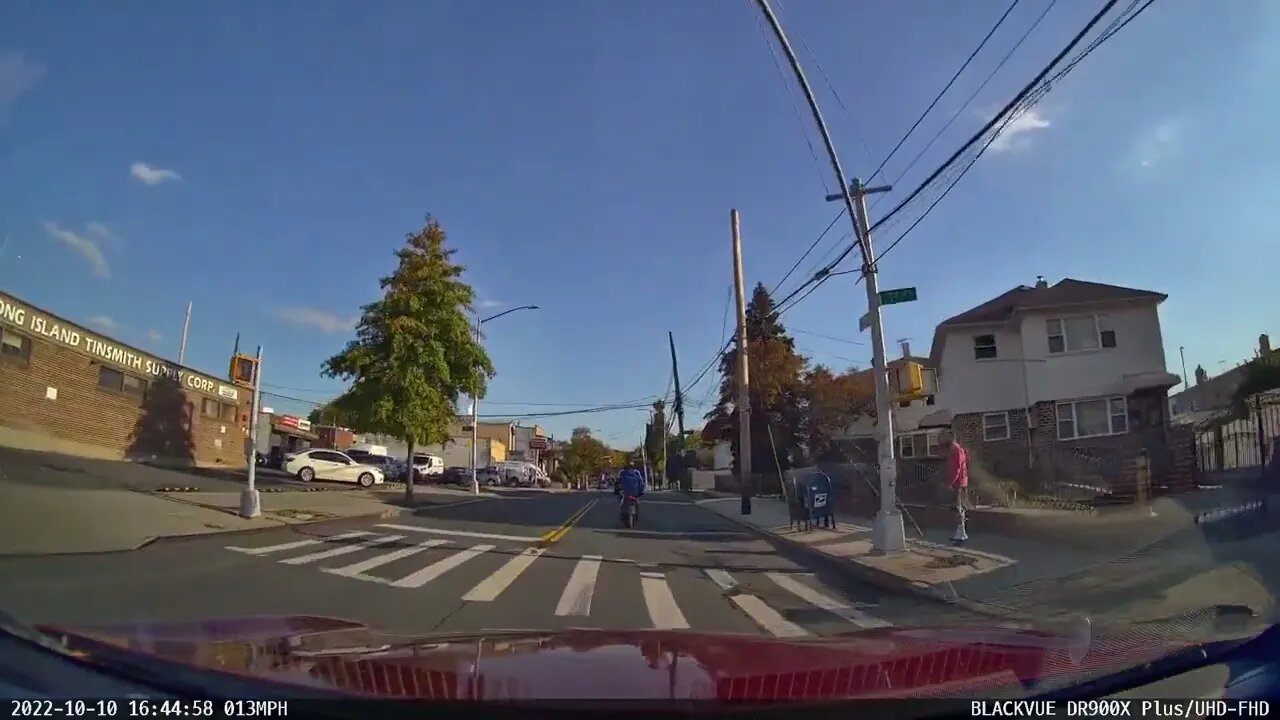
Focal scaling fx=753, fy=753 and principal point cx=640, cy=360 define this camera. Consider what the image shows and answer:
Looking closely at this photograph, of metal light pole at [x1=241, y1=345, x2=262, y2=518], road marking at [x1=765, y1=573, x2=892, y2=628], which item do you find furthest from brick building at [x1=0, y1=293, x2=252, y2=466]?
road marking at [x1=765, y1=573, x2=892, y2=628]

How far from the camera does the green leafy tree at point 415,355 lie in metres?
24.4

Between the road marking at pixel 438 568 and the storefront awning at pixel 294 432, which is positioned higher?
the storefront awning at pixel 294 432

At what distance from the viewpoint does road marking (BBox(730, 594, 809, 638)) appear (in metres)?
7.00

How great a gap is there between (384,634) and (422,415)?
20.8 metres

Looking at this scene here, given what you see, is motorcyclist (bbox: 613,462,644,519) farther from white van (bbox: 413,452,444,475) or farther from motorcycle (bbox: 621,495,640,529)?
white van (bbox: 413,452,444,475)

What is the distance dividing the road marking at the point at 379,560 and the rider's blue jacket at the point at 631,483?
6231 mm

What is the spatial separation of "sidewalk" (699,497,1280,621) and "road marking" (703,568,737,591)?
6.66ft

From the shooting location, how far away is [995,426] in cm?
2758

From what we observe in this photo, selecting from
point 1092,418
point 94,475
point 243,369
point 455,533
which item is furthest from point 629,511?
point 1092,418

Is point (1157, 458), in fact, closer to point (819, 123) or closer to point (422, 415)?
point (819, 123)

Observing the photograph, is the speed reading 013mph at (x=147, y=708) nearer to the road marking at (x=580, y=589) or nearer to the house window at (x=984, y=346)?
Result: the road marking at (x=580, y=589)

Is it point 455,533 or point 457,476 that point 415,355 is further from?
point 457,476

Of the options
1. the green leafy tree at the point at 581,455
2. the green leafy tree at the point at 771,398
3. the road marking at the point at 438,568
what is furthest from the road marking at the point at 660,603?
the green leafy tree at the point at 581,455

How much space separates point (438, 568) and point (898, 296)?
8.67 metres
